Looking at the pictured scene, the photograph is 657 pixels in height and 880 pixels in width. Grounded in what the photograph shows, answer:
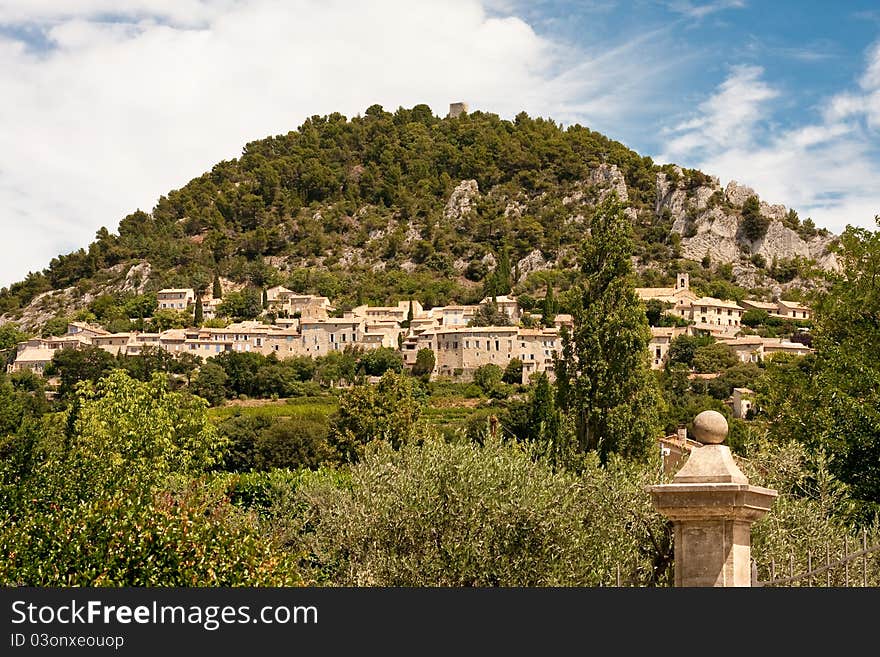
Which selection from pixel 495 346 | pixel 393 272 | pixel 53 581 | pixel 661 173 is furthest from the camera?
pixel 661 173

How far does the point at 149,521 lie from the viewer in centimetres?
970

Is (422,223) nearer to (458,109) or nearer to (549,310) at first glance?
(458,109)

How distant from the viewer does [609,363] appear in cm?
2055

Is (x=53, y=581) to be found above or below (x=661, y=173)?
below

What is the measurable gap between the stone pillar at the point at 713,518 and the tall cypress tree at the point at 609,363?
13.2 meters

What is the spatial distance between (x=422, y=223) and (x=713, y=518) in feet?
508

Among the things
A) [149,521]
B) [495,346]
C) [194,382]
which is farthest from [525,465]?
[495,346]

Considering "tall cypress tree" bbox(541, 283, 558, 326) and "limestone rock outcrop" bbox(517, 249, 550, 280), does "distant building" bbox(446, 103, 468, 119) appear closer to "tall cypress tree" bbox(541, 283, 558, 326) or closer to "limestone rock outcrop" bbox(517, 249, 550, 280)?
"limestone rock outcrop" bbox(517, 249, 550, 280)

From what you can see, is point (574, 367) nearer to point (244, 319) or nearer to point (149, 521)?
point (149, 521)

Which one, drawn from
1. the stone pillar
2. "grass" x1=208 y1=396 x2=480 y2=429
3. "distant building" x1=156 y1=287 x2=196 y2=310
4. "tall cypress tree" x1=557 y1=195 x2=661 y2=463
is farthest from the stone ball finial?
"distant building" x1=156 y1=287 x2=196 y2=310

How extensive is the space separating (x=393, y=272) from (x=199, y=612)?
139619 mm

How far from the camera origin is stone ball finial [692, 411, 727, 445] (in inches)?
261

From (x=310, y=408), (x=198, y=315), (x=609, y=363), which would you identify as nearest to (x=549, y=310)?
(x=310, y=408)

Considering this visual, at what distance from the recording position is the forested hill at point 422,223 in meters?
140
